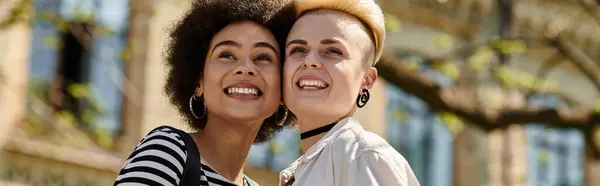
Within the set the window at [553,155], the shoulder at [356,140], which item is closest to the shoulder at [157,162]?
the shoulder at [356,140]

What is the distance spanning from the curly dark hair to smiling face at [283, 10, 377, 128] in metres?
0.29

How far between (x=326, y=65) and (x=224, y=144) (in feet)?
2.31

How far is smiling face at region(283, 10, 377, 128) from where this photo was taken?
5324 mm

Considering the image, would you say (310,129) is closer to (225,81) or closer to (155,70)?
(225,81)

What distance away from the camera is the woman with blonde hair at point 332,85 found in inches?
198

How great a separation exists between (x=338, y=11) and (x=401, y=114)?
10.3m

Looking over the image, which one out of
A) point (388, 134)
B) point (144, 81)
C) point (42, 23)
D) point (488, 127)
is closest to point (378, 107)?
point (388, 134)

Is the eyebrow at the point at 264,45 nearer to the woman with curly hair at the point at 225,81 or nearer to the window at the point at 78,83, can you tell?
the woman with curly hair at the point at 225,81

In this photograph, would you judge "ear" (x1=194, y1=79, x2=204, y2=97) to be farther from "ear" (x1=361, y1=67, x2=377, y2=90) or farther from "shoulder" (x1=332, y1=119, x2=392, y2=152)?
"shoulder" (x1=332, y1=119, x2=392, y2=152)

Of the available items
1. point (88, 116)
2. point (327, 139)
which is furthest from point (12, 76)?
point (327, 139)

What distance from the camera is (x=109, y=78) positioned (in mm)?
18344

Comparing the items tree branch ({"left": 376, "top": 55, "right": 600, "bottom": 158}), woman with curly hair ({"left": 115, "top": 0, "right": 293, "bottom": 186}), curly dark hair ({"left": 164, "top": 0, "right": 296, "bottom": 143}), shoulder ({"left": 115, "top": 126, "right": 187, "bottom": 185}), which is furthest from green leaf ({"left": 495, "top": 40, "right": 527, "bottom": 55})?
shoulder ({"left": 115, "top": 126, "right": 187, "bottom": 185})

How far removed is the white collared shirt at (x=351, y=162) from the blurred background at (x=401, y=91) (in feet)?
5.78

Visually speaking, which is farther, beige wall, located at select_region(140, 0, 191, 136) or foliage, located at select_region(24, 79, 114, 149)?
beige wall, located at select_region(140, 0, 191, 136)
